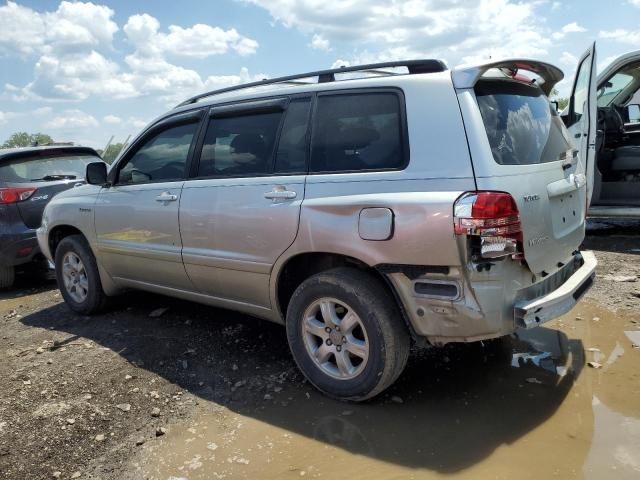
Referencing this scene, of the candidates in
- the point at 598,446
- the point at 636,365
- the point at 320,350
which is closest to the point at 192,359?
the point at 320,350

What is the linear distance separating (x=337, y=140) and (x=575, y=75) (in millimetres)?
4885

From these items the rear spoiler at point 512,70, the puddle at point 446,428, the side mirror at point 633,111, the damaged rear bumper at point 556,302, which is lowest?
the puddle at point 446,428

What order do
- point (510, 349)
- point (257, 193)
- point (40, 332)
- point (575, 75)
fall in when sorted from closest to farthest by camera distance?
1. point (257, 193)
2. point (510, 349)
3. point (40, 332)
4. point (575, 75)

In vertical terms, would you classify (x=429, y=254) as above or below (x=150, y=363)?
above

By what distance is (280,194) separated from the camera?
3459 millimetres

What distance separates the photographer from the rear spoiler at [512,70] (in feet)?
9.82

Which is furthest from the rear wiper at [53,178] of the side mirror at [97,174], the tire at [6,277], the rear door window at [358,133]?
the rear door window at [358,133]

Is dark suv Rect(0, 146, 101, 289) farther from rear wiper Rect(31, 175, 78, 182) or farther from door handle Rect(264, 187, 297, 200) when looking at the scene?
door handle Rect(264, 187, 297, 200)

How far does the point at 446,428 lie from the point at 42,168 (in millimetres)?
6158

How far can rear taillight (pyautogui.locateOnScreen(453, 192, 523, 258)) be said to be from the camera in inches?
108

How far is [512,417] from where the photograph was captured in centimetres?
308

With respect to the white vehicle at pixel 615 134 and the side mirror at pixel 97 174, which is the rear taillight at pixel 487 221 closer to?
the side mirror at pixel 97 174

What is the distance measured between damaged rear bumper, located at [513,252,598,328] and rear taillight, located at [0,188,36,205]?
6.06 metres

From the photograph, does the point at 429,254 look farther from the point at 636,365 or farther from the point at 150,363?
the point at 150,363
